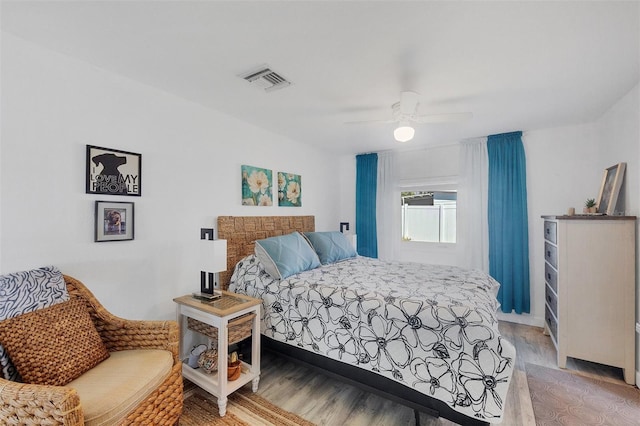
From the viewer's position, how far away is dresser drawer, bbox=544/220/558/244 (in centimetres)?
265

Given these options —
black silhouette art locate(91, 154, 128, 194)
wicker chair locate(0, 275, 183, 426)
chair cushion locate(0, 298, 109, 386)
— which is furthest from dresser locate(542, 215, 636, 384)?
black silhouette art locate(91, 154, 128, 194)

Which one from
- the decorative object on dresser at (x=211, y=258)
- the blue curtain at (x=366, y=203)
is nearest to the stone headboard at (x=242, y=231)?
the decorative object on dresser at (x=211, y=258)

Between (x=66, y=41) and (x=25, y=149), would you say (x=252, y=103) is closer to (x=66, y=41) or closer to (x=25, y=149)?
(x=66, y=41)

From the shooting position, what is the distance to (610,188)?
2656 mm

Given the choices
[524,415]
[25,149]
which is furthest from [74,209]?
[524,415]

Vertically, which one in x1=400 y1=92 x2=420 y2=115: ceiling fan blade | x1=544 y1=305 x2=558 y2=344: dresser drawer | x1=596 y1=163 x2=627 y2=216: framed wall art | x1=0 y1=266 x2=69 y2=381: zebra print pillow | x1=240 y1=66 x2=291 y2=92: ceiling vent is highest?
x1=240 y1=66 x2=291 y2=92: ceiling vent

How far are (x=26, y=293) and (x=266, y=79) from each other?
6.32ft

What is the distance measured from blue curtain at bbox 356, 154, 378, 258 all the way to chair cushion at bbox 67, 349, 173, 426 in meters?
3.29

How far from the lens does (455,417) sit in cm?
157

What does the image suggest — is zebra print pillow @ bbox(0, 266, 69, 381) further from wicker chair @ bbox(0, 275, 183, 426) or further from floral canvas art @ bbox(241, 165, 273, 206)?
floral canvas art @ bbox(241, 165, 273, 206)

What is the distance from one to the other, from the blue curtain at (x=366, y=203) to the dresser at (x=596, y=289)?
2.30 m

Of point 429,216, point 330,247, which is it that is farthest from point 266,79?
point 429,216

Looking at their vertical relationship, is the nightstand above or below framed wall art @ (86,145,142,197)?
below

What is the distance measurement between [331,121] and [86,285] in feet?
8.36
